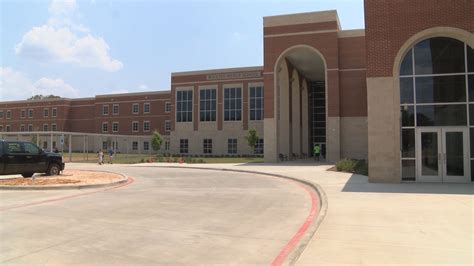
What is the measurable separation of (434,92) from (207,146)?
155 feet

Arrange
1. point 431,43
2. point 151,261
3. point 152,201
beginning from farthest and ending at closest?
point 431,43 < point 152,201 < point 151,261

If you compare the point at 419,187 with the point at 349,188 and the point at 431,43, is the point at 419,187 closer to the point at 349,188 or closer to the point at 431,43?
the point at 349,188

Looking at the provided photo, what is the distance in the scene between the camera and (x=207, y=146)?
6334 centimetres

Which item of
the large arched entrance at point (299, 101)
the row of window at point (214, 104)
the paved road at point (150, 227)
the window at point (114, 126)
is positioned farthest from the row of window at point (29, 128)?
the paved road at point (150, 227)

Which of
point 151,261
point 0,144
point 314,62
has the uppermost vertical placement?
point 314,62

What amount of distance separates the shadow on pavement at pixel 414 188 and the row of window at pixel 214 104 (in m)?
44.6

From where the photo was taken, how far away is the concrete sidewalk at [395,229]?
6477mm

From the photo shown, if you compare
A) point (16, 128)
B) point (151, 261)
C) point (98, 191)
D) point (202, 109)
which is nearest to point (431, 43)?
point (98, 191)

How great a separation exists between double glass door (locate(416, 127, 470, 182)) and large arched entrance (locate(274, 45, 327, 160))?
24.3 meters

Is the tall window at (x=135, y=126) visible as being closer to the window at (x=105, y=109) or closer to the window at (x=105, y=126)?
the window at (x=105, y=126)

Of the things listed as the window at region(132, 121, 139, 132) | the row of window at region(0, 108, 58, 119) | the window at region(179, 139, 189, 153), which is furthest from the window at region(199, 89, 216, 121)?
the row of window at region(0, 108, 58, 119)

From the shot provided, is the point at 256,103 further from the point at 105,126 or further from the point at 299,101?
the point at 105,126

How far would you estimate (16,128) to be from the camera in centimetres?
9138

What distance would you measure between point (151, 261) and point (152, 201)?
6.79m
